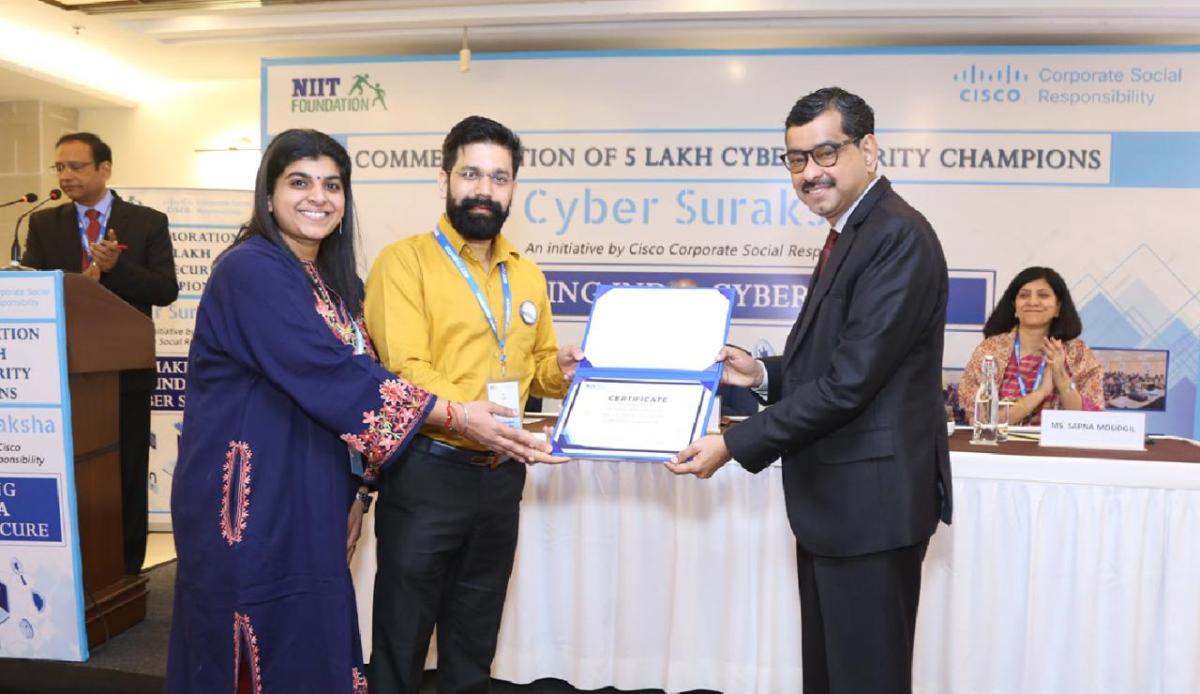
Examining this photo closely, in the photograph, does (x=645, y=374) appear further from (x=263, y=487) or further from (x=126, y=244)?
(x=126, y=244)

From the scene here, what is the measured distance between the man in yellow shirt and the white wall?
6.23 metres

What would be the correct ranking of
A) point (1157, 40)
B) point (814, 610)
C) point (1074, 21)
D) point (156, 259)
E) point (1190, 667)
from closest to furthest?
1. point (814, 610)
2. point (1190, 667)
3. point (156, 259)
4. point (1074, 21)
5. point (1157, 40)

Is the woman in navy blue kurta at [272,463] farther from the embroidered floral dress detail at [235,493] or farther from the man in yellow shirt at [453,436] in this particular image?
the man in yellow shirt at [453,436]

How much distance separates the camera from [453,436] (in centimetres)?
207

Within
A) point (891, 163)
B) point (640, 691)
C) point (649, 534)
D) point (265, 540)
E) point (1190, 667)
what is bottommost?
point (640, 691)

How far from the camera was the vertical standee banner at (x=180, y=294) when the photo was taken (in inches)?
217

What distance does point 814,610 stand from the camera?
2006 millimetres

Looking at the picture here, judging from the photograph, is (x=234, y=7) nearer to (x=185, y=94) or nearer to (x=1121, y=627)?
(x=185, y=94)

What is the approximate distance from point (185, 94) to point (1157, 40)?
7740mm

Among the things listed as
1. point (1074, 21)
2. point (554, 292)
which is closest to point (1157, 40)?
point (1074, 21)

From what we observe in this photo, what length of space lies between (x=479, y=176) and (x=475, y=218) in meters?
0.10

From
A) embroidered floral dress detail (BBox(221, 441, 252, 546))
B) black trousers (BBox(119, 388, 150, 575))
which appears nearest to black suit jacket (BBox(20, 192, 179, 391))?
black trousers (BBox(119, 388, 150, 575))

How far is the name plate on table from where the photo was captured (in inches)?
113

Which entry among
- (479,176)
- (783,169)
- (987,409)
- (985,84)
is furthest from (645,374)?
(985,84)
